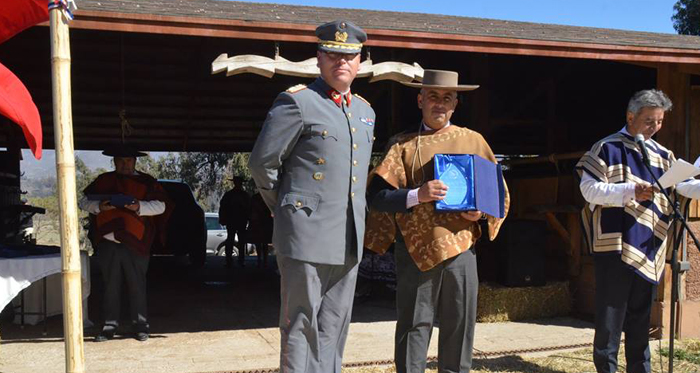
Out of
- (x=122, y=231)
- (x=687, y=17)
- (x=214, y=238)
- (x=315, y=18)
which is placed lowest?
(x=214, y=238)

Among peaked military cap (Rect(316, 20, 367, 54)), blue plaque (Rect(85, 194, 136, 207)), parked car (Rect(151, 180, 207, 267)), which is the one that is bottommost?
parked car (Rect(151, 180, 207, 267))

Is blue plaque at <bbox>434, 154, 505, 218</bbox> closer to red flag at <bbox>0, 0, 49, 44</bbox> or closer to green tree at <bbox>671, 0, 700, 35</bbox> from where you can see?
red flag at <bbox>0, 0, 49, 44</bbox>

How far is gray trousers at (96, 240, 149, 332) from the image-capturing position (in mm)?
5824

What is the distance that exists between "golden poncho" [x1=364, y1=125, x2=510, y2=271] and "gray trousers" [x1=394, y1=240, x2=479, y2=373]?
8cm

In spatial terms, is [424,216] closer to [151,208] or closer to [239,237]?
[151,208]

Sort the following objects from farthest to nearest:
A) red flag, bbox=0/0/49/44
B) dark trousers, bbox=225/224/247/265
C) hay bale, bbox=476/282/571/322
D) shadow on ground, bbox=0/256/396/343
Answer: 1. dark trousers, bbox=225/224/247/265
2. hay bale, bbox=476/282/571/322
3. shadow on ground, bbox=0/256/396/343
4. red flag, bbox=0/0/49/44

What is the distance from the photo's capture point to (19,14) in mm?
3484

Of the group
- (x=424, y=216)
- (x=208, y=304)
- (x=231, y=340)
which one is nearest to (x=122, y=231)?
(x=231, y=340)

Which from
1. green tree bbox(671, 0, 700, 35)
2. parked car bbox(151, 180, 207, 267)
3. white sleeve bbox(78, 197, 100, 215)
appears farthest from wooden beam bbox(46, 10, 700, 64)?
green tree bbox(671, 0, 700, 35)

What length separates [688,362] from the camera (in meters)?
5.10

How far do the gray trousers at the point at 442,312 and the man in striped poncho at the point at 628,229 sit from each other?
112 cm

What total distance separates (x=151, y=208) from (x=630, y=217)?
152 inches

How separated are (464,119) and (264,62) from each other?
4.89 metres

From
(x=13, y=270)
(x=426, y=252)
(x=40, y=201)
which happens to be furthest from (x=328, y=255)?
(x=40, y=201)
